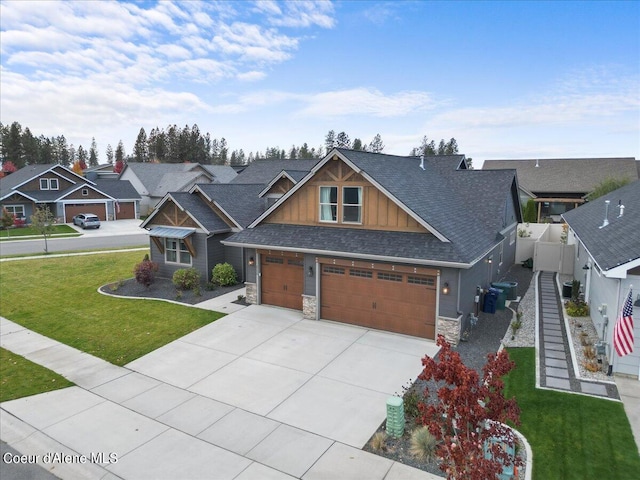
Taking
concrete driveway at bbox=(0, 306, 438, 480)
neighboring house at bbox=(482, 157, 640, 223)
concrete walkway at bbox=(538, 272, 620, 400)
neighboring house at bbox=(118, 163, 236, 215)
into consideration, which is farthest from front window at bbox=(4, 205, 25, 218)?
neighboring house at bbox=(482, 157, 640, 223)

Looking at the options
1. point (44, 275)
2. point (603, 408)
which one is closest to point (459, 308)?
point (603, 408)

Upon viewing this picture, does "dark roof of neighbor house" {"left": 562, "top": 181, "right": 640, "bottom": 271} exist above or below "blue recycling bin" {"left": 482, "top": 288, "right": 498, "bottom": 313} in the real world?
above

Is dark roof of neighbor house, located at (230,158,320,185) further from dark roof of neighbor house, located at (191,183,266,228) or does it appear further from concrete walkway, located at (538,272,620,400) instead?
concrete walkway, located at (538,272,620,400)

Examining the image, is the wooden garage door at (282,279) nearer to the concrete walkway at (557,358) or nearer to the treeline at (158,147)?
the concrete walkway at (557,358)

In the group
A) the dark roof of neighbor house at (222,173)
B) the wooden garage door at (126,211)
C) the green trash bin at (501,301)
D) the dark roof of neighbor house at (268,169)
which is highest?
the dark roof of neighbor house at (222,173)

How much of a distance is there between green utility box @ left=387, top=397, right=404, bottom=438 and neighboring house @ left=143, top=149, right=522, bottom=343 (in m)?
5.40

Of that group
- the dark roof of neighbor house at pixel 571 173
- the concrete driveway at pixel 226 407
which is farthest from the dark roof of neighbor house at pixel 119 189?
the dark roof of neighbor house at pixel 571 173

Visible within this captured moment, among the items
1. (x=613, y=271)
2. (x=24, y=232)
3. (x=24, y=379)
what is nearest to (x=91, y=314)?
(x=24, y=379)

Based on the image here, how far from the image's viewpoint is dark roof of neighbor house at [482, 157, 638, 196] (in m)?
44.2

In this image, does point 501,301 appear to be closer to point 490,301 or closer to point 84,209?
point 490,301

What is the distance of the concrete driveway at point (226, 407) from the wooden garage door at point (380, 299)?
0.50 meters

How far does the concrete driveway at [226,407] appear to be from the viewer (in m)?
7.87

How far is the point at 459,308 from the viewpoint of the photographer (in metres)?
13.5

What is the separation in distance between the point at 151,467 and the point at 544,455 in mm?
7405
